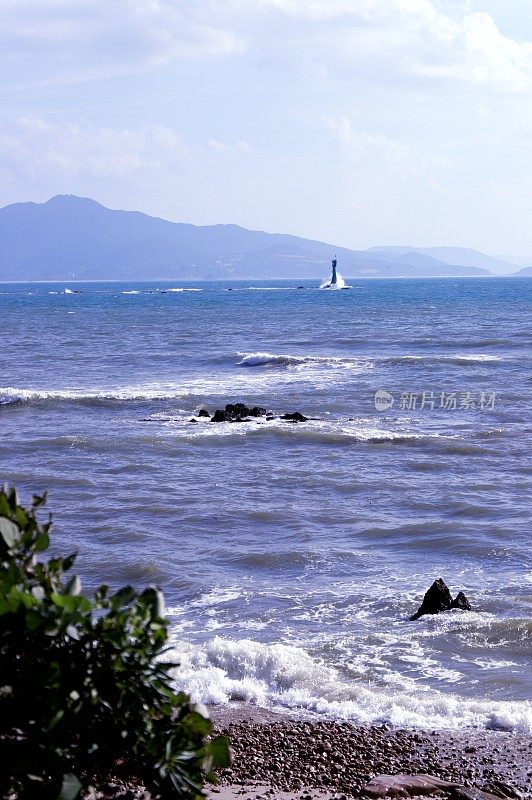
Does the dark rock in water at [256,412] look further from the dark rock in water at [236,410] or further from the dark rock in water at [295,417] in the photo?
the dark rock in water at [295,417]

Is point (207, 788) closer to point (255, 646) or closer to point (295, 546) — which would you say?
point (255, 646)

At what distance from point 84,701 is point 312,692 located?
22.5 feet

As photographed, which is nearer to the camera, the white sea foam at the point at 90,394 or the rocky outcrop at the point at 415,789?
the rocky outcrop at the point at 415,789

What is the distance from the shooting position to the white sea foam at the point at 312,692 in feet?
28.6

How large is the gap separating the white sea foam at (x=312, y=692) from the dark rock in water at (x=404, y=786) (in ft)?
4.17

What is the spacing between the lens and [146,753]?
2.89 metres

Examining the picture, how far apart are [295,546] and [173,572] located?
215 centimetres

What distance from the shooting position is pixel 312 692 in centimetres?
927

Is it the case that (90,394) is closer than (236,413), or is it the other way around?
(236,413)

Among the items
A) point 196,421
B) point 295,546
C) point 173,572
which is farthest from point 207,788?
point 196,421

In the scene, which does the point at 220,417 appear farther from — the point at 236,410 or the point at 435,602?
the point at 435,602
